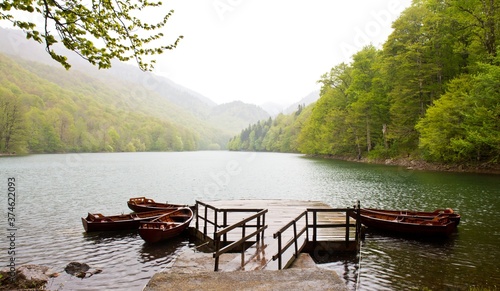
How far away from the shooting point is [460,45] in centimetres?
4694

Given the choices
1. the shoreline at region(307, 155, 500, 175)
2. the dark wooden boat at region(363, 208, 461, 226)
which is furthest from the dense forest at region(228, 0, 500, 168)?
the dark wooden boat at region(363, 208, 461, 226)

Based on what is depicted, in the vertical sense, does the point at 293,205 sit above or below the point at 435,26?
below

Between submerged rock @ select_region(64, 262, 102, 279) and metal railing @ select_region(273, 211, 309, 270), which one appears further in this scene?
submerged rock @ select_region(64, 262, 102, 279)

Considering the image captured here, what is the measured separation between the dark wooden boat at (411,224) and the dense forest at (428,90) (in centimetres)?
2445

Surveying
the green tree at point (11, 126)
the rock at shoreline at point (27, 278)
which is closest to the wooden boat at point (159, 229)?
the rock at shoreline at point (27, 278)

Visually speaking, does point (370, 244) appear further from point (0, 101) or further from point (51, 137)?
point (51, 137)

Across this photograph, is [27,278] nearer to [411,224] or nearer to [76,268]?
[76,268]

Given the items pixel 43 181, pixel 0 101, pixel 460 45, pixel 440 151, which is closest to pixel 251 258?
pixel 43 181

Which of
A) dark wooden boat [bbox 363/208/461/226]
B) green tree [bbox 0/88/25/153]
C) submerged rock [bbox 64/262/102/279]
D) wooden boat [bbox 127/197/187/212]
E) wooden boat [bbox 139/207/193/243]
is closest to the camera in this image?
submerged rock [bbox 64/262/102/279]

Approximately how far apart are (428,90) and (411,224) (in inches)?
1723

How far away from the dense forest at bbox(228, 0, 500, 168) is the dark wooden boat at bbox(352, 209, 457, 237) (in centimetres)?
2445

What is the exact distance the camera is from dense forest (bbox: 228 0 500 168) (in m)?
37.2

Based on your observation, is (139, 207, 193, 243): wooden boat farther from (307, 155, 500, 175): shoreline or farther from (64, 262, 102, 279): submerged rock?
(307, 155, 500, 175): shoreline

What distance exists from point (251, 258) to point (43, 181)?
133 feet
